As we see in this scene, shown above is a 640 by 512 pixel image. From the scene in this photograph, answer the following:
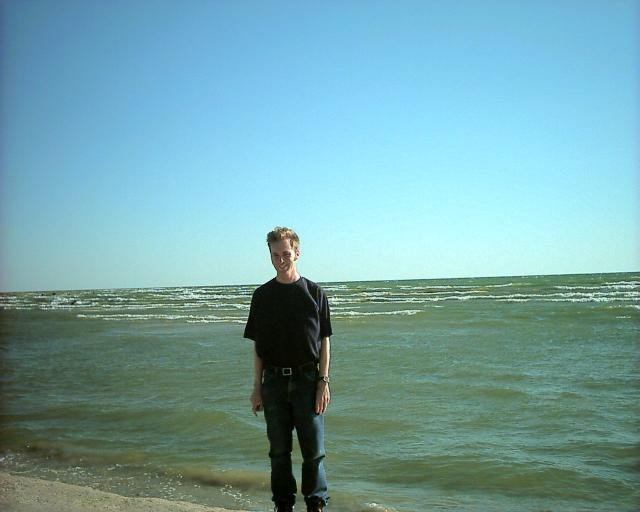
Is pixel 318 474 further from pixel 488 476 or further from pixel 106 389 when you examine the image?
pixel 106 389

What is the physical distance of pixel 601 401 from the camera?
7855mm

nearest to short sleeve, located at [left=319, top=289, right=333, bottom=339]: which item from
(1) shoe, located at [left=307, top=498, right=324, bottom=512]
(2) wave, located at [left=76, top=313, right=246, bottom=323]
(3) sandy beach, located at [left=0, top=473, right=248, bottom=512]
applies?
(1) shoe, located at [left=307, top=498, right=324, bottom=512]

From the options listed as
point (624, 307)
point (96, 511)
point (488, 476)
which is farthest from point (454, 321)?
point (96, 511)

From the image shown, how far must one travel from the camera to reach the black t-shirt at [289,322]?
11.4ft

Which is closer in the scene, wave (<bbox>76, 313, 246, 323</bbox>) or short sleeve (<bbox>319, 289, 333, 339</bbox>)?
short sleeve (<bbox>319, 289, 333, 339</bbox>)

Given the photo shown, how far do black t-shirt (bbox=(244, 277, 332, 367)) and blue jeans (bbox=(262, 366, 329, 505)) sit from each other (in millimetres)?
120

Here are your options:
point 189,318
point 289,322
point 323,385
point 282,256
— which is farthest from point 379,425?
point 189,318

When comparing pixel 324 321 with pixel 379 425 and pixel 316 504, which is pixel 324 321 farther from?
pixel 379 425

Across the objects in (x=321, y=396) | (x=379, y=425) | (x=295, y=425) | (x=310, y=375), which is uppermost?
(x=310, y=375)

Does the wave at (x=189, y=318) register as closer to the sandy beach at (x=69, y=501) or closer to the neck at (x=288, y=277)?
the sandy beach at (x=69, y=501)

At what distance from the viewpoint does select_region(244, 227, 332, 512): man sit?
346 cm

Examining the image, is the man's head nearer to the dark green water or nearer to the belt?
the belt

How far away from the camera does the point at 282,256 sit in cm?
354

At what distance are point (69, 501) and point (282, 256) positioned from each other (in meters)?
2.67
